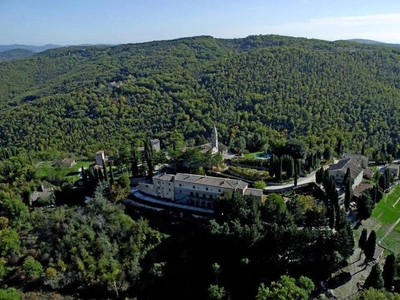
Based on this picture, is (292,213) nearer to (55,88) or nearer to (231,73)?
(231,73)

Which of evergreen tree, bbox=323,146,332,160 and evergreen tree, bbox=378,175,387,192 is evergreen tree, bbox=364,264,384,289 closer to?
evergreen tree, bbox=378,175,387,192

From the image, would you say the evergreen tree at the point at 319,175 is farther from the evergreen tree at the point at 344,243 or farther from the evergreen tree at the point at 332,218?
the evergreen tree at the point at 344,243

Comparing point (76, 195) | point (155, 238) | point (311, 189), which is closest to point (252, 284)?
point (155, 238)

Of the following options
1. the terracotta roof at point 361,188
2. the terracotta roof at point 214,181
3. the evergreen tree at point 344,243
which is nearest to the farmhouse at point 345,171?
the terracotta roof at point 361,188

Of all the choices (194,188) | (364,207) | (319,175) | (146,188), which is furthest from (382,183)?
(146,188)

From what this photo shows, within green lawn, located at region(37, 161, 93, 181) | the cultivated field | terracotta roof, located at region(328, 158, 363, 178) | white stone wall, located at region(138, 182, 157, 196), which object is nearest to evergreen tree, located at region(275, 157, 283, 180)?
terracotta roof, located at region(328, 158, 363, 178)

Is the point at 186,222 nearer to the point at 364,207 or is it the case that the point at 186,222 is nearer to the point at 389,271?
the point at 364,207

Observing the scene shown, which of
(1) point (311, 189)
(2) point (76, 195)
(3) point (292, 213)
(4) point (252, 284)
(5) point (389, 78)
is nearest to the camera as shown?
(4) point (252, 284)
